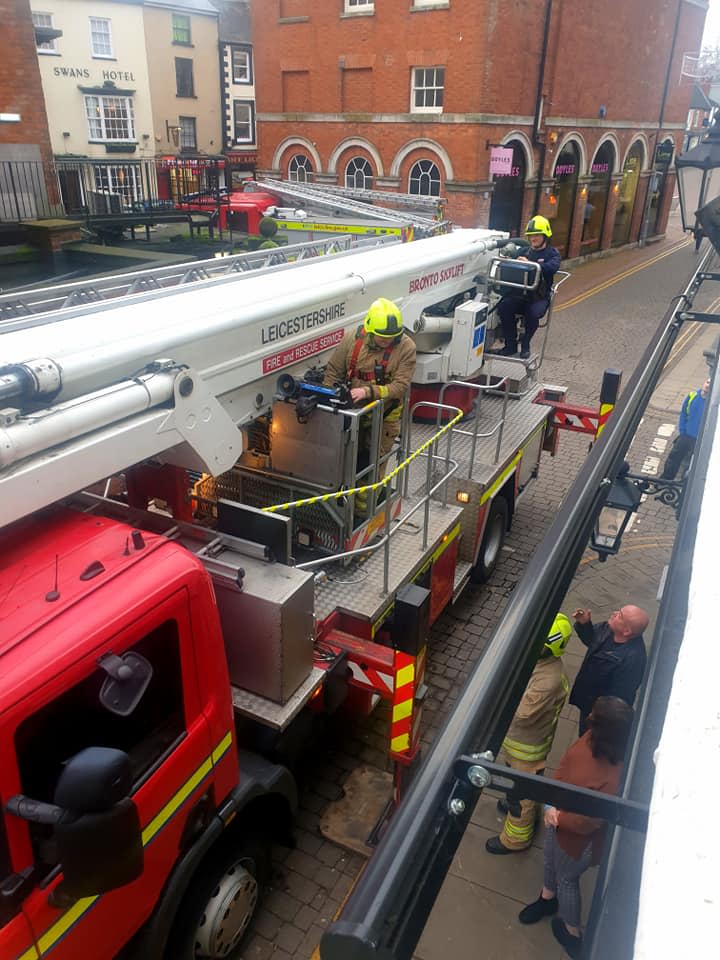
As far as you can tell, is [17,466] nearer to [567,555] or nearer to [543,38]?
[567,555]

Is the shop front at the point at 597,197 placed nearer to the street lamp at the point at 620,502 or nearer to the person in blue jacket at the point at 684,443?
the person in blue jacket at the point at 684,443

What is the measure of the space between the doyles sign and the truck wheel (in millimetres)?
17376

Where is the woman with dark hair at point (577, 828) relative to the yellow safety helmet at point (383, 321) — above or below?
below

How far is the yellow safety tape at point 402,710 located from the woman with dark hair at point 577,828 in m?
1.01

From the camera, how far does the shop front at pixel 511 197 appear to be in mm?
24234

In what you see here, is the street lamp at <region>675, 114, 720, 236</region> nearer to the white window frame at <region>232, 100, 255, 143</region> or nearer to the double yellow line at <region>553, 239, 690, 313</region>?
the double yellow line at <region>553, 239, 690, 313</region>

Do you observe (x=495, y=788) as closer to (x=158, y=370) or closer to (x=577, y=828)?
(x=158, y=370)

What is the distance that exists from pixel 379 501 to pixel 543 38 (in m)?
23.5

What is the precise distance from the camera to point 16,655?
2.65 metres

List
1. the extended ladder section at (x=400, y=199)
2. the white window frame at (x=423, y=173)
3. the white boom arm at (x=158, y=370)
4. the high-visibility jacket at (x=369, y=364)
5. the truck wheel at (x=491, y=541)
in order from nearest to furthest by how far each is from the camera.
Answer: the white boom arm at (x=158, y=370), the high-visibility jacket at (x=369, y=364), the truck wheel at (x=491, y=541), the extended ladder section at (x=400, y=199), the white window frame at (x=423, y=173)

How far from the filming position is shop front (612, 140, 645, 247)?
33.2 meters

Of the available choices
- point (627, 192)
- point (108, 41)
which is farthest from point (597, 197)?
point (108, 41)

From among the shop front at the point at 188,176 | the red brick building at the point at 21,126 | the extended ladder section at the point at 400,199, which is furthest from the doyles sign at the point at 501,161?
the red brick building at the point at 21,126

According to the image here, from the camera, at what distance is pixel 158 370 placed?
3.87 meters
